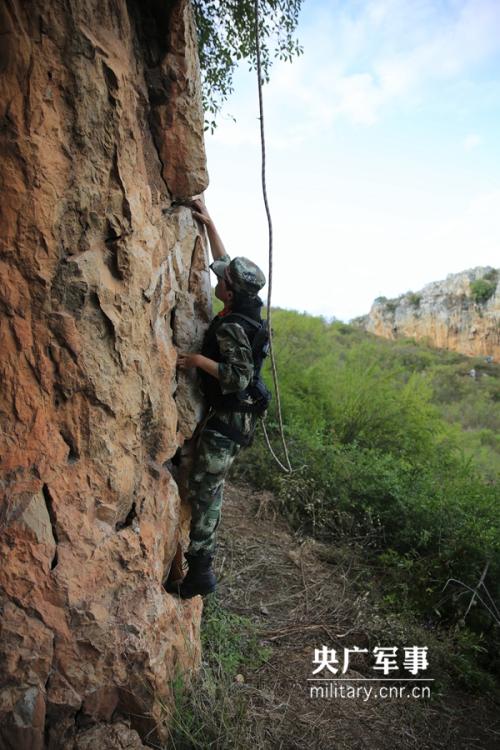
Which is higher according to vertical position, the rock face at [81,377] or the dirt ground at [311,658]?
the rock face at [81,377]

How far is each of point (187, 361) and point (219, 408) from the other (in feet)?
1.09

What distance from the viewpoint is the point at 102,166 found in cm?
221

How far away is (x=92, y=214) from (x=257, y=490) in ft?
12.6

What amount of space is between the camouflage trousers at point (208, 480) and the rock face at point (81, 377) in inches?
14.4

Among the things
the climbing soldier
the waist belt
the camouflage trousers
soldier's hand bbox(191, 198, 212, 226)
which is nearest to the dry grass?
the climbing soldier

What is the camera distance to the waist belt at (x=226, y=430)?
9.50 ft

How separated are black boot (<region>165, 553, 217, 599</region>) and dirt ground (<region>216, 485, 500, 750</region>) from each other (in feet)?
2.08

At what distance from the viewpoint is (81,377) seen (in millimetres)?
2189

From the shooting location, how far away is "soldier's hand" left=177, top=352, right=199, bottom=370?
278cm

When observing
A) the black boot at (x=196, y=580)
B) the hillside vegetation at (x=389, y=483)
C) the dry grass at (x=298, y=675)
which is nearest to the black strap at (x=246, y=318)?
the black boot at (x=196, y=580)

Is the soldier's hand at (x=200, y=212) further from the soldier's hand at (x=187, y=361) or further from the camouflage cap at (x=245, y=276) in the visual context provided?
the soldier's hand at (x=187, y=361)

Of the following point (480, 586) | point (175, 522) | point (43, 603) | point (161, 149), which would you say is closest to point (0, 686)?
point (43, 603)

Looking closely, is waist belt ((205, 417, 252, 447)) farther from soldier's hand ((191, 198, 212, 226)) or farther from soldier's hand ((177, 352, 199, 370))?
soldier's hand ((191, 198, 212, 226))

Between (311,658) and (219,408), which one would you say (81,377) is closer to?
(219,408)
